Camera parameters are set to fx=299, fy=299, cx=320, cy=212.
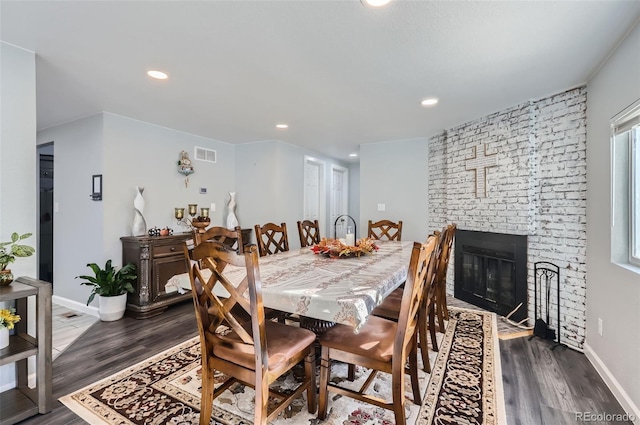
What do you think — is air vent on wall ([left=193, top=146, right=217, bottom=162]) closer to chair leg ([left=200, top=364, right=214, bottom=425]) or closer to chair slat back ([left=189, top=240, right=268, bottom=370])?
chair slat back ([left=189, top=240, right=268, bottom=370])

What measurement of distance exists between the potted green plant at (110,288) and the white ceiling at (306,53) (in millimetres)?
1780

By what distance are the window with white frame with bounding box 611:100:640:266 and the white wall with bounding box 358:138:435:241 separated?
2578 mm

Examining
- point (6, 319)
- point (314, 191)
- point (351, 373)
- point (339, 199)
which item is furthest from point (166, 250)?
point (339, 199)

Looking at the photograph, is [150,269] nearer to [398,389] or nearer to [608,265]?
[398,389]

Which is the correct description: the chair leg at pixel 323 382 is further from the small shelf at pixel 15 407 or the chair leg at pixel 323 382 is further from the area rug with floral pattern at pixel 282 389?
the small shelf at pixel 15 407

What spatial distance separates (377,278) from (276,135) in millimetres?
3306

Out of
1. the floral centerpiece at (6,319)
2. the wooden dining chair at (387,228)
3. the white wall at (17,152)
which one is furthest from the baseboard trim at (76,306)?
the wooden dining chair at (387,228)

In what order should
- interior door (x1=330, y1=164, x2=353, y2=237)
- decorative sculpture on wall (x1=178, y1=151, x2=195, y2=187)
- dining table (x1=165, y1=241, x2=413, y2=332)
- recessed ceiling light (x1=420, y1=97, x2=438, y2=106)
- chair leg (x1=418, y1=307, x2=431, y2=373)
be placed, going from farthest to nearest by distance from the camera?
interior door (x1=330, y1=164, x2=353, y2=237) → decorative sculpture on wall (x1=178, y1=151, x2=195, y2=187) → recessed ceiling light (x1=420, y1=97, x2=438, y2=106) → chair leg (x1=418, y1=307, x2=431, y2=373) → dining table (x1=165, y1=241, x2=413, y2=332)

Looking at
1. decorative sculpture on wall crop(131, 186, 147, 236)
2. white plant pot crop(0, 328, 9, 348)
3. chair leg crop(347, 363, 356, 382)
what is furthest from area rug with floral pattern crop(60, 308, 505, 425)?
decorative sculpture on wall crop(131, 186, 147, 236)

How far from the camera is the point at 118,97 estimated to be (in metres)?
2.96

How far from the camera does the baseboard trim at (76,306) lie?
11.3 feet

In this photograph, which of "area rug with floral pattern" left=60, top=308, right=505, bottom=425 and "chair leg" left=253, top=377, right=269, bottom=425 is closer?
"chair leg" left=253, top=377, right=269, bottom=425

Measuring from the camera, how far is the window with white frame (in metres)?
1.97

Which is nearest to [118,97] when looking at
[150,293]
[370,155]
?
[150,293]
